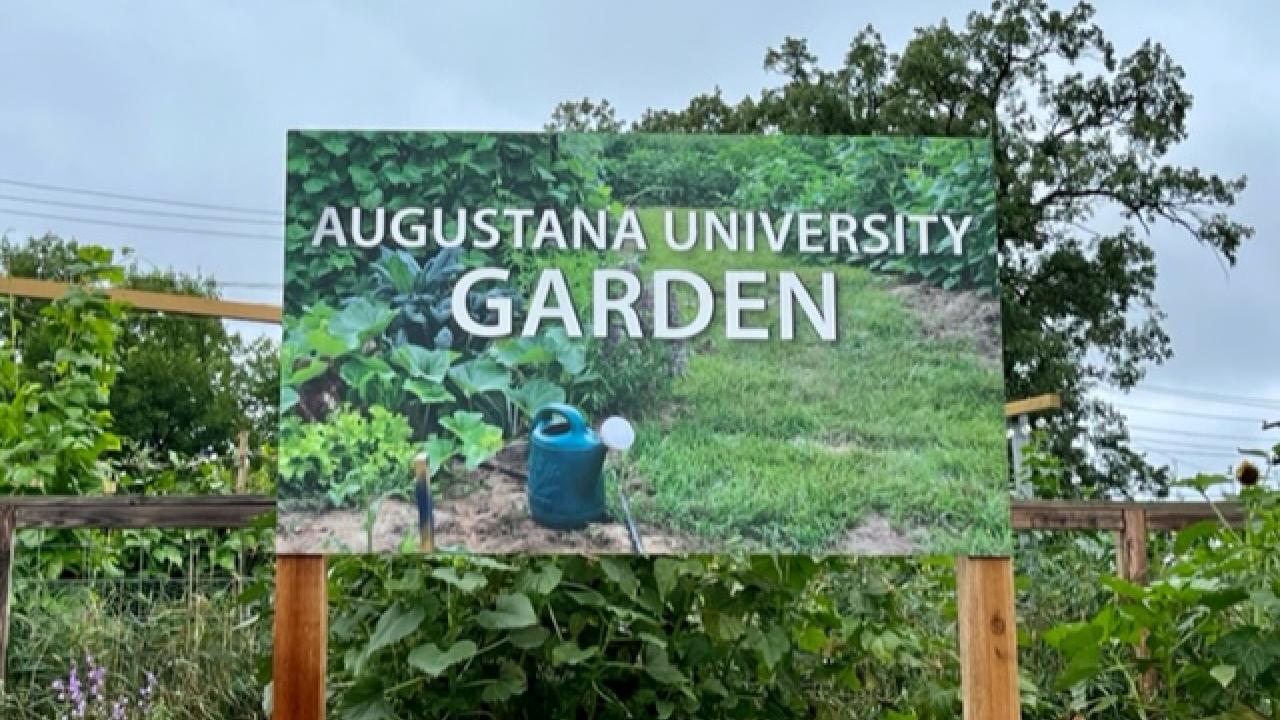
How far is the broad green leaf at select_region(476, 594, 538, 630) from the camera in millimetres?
2734

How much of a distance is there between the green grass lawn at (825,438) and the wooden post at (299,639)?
69cm

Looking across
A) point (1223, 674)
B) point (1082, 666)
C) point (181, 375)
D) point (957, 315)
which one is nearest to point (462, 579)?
point (957, 315)

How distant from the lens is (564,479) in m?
2.63

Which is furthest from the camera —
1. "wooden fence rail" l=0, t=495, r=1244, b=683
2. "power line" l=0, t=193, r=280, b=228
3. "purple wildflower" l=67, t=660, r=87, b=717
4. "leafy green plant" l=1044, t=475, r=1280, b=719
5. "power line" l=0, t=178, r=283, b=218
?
"power line" l=0, t=193, r=280, b=228

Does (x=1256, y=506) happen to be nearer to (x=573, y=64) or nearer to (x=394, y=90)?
(x=394, y=90)

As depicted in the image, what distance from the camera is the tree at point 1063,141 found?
17422mm

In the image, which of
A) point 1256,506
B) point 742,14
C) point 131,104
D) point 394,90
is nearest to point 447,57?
point 394,90

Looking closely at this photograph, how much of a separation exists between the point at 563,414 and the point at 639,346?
21 centimetres

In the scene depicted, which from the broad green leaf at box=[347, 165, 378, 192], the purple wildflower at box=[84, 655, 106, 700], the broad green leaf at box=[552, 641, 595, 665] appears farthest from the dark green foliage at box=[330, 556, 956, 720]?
the purple wildflower at box=[84, 655, 106, 700]

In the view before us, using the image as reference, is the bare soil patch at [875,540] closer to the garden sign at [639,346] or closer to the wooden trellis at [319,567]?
the garden sign at [639,346]

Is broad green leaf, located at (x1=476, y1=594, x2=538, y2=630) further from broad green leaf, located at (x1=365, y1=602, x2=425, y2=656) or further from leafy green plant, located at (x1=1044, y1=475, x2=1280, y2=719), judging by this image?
leafy green plant, located at (x1=1044, y1=475, x2=1280, y2=719)

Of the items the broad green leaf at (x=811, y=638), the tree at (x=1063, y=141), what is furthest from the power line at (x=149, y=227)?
the broad green leaf at (x=811, y=638)

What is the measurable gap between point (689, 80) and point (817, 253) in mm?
16525

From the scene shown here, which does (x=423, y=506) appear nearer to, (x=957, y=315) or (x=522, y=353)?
(x=522, y=353)
